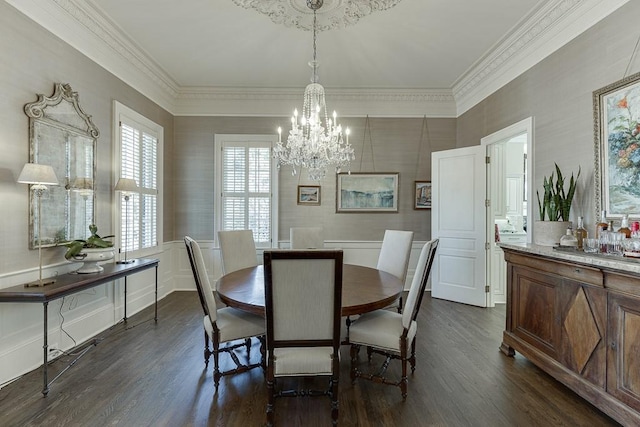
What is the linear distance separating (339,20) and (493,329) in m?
3.62

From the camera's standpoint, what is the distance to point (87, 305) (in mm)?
3123

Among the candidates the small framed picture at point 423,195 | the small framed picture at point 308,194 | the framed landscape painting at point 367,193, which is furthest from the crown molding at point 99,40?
the small framed picture at point 423,195

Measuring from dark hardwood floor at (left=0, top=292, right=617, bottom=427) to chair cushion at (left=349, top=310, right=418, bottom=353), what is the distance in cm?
38

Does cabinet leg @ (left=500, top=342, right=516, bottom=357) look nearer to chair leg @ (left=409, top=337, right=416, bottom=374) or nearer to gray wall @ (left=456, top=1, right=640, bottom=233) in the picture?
chair leg @ (left=409, top=337, right=416, bottom=374)

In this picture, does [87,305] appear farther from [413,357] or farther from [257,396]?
[413,357]

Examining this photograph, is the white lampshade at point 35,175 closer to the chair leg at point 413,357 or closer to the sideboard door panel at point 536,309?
the chair leg at point 413,357

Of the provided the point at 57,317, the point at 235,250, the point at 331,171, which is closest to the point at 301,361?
the point at 235,250

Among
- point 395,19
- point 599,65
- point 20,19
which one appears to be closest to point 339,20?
point 395,19

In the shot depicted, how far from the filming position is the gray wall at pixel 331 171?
197 inches

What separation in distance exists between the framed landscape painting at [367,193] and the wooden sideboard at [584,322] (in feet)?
8.05

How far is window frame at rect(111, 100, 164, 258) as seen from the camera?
3562 millimetres

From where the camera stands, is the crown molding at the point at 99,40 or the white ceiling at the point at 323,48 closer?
the crown molding at the point at 99,40

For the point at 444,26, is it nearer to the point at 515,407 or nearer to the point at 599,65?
the point at 599,65

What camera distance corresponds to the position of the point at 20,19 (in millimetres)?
2420
